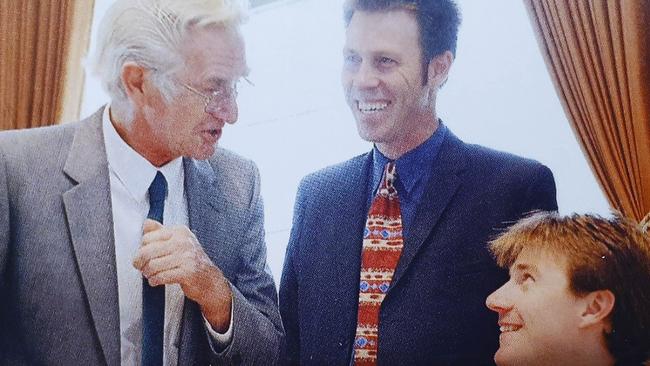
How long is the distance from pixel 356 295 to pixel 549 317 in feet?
1.37

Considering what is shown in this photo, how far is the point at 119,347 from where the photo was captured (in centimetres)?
175

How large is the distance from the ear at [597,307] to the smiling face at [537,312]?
0.04 ft

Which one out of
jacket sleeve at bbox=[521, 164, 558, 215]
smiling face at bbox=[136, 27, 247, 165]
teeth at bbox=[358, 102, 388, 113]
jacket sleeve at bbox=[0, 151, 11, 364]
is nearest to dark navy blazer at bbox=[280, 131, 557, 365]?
jacket sleeve at bbox=[521, 164, 558, 215]

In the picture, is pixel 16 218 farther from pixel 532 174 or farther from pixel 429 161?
pixel 532 174

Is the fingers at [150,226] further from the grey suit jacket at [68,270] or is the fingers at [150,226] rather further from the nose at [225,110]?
the nose at [225,110]

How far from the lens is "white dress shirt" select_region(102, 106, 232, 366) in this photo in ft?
5.89

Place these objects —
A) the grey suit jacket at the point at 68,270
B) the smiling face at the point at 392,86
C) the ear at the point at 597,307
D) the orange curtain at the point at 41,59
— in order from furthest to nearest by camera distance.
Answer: the orange curtain at the point at 41,59, the smiling face at the point at 392,86, the grey suit jacket at the point at 68,270, the ear at the point at 597,307

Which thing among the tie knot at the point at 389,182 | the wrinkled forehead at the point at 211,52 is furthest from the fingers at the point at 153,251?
the tie knot at the point at 389,182

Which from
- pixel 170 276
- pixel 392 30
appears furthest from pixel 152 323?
pixel 392 30

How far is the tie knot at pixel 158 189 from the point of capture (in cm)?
189

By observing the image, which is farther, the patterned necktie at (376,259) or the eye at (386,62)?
the eye at (386,62)

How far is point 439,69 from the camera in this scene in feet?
6.57

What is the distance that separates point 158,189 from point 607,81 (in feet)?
3.41

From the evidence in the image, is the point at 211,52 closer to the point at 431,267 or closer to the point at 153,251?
the point at 153,251
